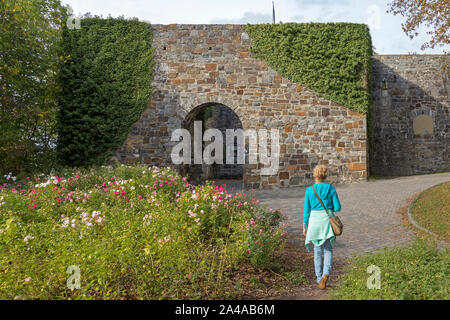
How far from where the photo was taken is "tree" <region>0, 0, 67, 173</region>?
33.7 ft

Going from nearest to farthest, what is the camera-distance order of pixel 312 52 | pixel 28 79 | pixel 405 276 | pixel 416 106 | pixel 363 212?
pixel 405 276
pixel 363 212
pixel 28 79
pixel 312 52
pixel 416 106

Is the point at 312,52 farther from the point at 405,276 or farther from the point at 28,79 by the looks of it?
the point at 405,276

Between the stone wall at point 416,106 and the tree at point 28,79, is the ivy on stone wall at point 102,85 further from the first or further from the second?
the stone wall at point 416,106

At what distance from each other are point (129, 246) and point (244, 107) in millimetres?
9142

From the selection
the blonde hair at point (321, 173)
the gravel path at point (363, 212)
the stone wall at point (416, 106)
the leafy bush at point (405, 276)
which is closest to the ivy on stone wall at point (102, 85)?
the gravel path at point (363, 212)

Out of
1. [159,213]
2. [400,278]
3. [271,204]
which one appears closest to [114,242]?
[159,213]

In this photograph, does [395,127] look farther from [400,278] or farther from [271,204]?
[400,278]

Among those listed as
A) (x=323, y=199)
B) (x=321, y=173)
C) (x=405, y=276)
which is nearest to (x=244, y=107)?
(x=321, y=173)

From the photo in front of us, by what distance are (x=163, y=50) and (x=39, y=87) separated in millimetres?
4078

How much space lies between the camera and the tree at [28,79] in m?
10.3

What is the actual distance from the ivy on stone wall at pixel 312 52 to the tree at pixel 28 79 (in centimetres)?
648

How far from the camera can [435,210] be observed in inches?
310

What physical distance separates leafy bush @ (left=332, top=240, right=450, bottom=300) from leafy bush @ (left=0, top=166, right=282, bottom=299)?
3.76 ft

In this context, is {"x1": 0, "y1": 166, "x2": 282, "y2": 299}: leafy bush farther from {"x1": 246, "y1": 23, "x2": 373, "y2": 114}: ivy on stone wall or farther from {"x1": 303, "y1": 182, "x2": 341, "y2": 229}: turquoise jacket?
{"x1": 246, "y1": 23, "x2": 373, "y2": 114}: ivy on stone wall
